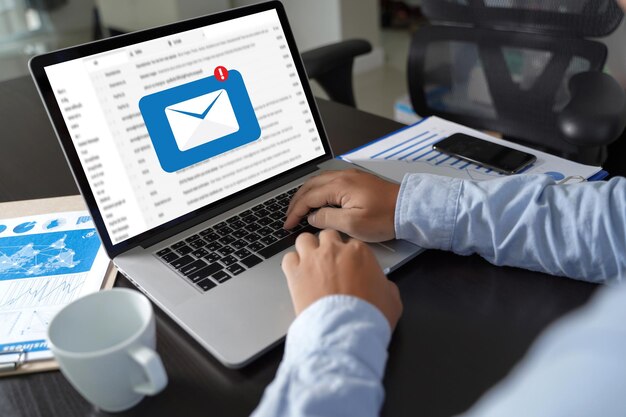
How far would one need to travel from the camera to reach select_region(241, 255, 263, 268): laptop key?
0.64 meters

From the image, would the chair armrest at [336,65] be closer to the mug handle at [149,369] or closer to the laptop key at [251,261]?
the laptop key at [251,261]

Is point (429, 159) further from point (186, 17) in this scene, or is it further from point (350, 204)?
point (186, 17)

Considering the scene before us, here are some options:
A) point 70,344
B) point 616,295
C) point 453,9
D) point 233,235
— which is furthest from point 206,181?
point 453,9

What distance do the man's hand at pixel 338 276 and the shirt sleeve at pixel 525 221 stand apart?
113 millimetres

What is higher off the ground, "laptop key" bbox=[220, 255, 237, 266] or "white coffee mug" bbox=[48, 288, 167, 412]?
"white coffee mug" bbox=[48, 288, 167, 412]

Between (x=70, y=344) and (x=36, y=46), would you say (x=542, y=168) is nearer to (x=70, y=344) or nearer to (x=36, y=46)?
(x=70, y=344)

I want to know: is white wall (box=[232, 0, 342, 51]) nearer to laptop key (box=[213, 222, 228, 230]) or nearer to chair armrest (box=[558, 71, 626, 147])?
chair armrest (box=[558, 71, 626, 147])

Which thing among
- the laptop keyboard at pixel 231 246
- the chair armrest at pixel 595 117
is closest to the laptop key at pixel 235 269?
the laptop keyboard at pixel 231 246

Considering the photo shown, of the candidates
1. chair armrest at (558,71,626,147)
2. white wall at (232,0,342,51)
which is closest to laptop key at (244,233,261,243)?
chair armrest at (558,71,626,147)

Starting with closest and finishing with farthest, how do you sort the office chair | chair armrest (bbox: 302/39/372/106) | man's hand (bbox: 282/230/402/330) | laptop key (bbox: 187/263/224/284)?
man's hand (bbox: 282/230/402/330) → laptop key (bbox: 187/263/224/284) → the office chair → chair armrest (bbox: 302/39/372/106)

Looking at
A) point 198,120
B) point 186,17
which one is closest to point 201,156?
point 198,120

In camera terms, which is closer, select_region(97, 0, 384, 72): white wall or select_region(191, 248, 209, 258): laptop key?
Result: select_region(191, 248, 209, 258): laptop key

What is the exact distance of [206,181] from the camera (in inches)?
28.0

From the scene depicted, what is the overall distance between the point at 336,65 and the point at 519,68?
0.38m
